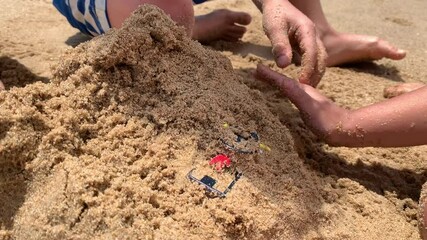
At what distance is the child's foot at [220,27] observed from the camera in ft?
6.86

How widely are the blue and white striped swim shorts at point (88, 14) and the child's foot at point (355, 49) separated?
0.93 metres

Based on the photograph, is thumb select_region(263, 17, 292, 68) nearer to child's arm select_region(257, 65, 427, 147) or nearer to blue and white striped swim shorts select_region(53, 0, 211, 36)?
child's arm select_region(257, 65, 427, 147)

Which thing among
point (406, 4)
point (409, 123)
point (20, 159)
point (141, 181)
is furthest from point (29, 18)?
point (406, 4)

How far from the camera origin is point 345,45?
2.02 m

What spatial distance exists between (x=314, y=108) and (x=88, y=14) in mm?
854

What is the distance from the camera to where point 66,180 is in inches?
38.2

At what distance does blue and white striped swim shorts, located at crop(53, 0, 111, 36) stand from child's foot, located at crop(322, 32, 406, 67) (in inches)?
36.5

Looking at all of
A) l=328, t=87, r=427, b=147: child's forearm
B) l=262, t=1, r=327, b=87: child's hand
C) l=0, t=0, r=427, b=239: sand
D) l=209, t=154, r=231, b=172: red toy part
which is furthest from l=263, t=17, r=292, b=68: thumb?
Result: l=209, t=154, r=231, b=172: red toy part

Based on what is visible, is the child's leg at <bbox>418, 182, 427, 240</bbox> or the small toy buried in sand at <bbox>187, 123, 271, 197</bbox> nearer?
the small toy buried in sand at <bbox>187, 123, 271, 197</bbox>

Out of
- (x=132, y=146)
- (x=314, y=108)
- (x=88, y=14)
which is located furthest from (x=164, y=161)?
(x=88, y=14)

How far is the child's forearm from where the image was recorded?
1.33 meters

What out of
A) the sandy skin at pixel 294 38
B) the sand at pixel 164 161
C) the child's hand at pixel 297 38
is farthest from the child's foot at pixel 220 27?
the sand at pixel 164 161

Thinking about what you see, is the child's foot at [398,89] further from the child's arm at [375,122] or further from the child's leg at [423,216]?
the child's leg at [423,216]

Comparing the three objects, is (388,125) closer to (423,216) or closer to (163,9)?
(423,216)
